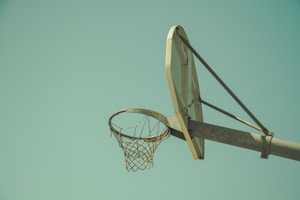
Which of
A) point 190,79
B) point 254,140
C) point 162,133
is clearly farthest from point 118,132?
point 254,140

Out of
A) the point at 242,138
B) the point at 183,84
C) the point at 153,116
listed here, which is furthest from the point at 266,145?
the point at 153,116

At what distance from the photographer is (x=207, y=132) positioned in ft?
15.4

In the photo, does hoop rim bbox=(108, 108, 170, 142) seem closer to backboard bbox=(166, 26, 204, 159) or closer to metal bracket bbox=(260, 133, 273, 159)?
backboard bbox=(166, 26, 204, 159)

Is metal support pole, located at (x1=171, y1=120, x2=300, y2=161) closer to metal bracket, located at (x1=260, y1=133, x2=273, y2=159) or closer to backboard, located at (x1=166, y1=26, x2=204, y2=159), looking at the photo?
metal bracket, located at (x1=260, y1=133, x2=273, y2=159)

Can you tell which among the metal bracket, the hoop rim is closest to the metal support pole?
the metal bracket

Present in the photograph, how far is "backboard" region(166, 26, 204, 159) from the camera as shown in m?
4.02

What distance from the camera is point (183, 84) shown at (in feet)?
15.4

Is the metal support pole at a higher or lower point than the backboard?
lower

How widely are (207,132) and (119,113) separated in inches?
45.0

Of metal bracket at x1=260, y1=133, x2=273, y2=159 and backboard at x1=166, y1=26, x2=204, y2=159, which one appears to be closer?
backboard at x1=166, y1=26, x2=204, y2=159

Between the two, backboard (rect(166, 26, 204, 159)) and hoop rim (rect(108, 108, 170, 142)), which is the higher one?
backboard (rect(166, 26, 204, 159))

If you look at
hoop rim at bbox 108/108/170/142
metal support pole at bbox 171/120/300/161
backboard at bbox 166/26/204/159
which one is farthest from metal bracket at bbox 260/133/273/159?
hoop rim at bbox 108/108/170/142

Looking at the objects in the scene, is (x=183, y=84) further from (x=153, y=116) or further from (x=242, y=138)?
(x=242, y=138)

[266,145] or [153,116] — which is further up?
[153,116]
